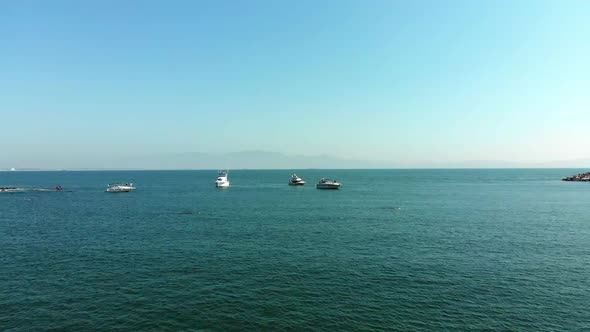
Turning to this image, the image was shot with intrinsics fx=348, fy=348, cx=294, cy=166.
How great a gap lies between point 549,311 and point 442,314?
434 inches

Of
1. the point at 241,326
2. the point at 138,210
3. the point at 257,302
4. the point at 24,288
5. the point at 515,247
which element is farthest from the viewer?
the point at 138,210

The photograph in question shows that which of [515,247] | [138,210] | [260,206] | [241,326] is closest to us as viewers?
[241,326]

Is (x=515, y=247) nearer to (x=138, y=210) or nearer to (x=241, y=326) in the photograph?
(x=241, y=326)

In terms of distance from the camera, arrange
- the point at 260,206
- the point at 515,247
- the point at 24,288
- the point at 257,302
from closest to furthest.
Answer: the point at 257,302 < the point at 24,288 < the point at 515,247 < the point at 260,206

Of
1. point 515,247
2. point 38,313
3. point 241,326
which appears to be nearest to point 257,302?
point 241,326

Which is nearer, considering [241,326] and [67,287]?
[241,326]

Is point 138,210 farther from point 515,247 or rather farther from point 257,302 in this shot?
point 515,247

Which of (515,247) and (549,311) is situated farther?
(515,247)

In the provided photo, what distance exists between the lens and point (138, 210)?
10550cm

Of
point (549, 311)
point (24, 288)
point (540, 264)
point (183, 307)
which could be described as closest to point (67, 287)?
point (24, 288)

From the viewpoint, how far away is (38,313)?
3431cm

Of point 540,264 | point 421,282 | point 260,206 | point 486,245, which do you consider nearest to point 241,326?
point 421,282

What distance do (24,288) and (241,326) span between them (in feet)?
90.2

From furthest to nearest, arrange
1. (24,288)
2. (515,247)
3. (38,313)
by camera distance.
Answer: (515,247)
(24,288)
(38,313)
